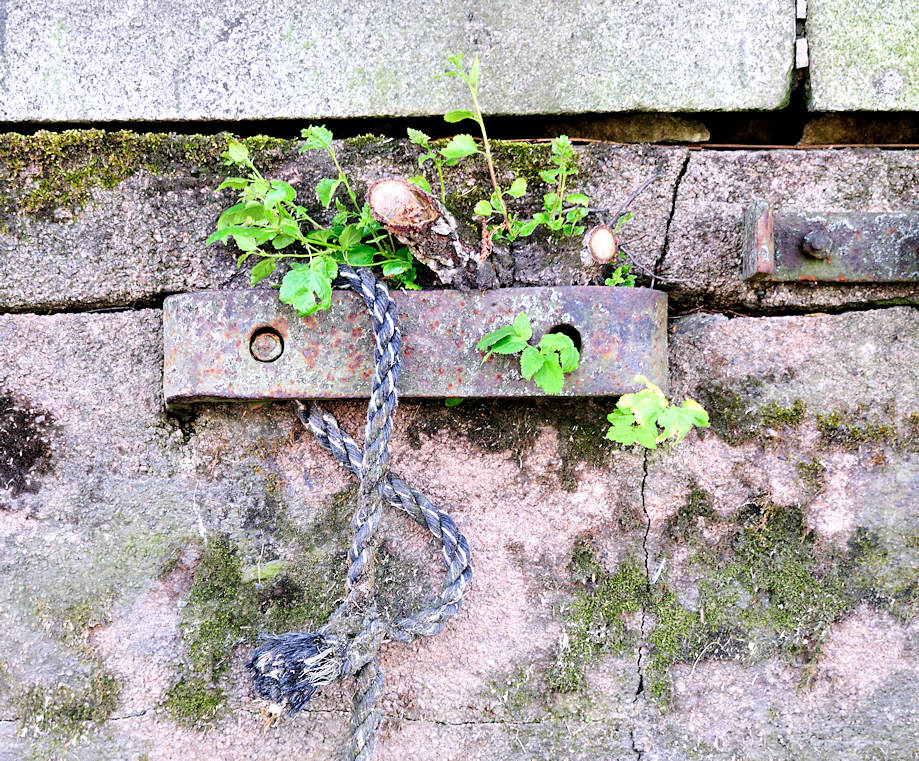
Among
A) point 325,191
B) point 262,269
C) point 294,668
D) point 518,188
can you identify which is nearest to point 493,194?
point 518,188

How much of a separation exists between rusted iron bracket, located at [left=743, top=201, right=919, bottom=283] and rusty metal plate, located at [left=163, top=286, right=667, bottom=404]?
23 centimetres

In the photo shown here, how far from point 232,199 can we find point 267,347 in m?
0.27

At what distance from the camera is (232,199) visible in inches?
50.8

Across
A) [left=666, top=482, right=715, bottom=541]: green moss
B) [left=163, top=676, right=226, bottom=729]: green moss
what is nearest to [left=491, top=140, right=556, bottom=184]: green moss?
[left=666, top=482, right=715, bottom=541]: green moss

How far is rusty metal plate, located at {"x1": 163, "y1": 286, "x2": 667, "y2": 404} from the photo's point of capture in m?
1.19

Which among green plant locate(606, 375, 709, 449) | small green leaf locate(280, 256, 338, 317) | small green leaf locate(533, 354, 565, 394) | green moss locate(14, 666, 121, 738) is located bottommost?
green moss locate(14, 666, 121, 738)

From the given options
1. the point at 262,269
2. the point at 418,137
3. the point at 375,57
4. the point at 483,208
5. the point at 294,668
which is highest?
the point at 375,57

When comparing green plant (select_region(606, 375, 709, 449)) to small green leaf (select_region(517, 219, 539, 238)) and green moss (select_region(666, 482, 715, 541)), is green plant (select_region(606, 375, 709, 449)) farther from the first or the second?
small green leaf (select_region(517, 219, 539, 238))

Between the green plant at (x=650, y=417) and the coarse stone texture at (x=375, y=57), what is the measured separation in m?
0.51

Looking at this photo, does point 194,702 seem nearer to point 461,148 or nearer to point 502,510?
point 502,510

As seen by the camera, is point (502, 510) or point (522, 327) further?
point (502, 510)

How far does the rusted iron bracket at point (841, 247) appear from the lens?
124cm

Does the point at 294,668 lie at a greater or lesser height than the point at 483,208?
lesser

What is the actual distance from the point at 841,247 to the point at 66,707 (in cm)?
144
